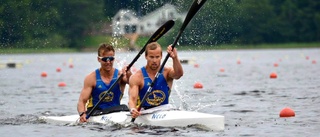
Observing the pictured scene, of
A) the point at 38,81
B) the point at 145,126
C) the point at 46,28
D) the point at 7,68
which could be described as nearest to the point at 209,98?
the point at 145,126

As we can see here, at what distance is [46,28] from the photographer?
49219mm

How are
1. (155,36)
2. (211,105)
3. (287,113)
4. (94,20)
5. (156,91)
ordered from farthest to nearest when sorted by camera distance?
(94,20)
(211,105)
(287,113)
(155,36)
(156,91)

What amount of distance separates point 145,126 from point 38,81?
18.7 meters

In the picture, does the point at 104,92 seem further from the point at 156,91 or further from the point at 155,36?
the point at 155,36

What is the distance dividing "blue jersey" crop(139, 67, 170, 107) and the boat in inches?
5.0

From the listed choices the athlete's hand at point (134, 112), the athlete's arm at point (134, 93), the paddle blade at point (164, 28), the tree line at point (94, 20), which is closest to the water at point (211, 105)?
the athlete's hand at point (134, 112)

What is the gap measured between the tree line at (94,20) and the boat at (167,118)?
68.3 feet

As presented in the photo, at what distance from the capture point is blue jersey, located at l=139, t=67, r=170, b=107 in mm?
14992

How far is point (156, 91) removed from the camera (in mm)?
15062

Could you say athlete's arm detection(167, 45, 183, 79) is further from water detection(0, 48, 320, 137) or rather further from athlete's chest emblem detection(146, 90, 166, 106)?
water detection(0, 48, 320, 137)

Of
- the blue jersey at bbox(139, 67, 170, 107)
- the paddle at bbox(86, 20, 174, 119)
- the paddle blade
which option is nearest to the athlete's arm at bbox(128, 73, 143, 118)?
the blue jersey at bbox(139, 67, 170, 107)

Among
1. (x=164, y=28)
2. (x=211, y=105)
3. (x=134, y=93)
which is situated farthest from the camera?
(x=211, y=105)

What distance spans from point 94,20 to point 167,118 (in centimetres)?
3484

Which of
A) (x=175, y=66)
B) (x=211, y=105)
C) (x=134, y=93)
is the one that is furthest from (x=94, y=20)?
(x=175, y=66)
